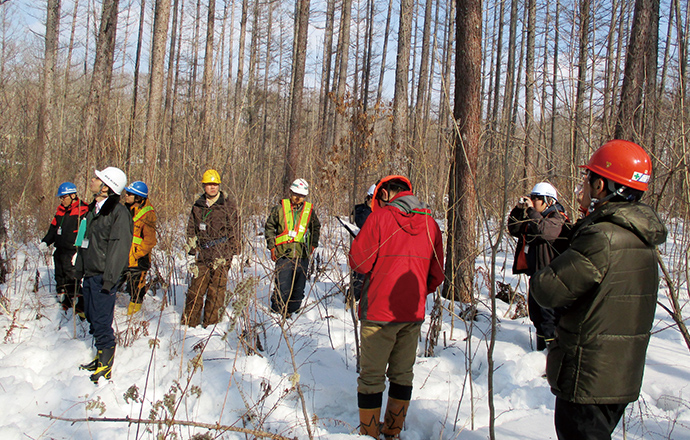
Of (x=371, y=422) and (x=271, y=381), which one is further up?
(x=371, y=422)

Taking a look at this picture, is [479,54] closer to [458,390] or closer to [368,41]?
[458,390]

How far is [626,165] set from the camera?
5.62 ft

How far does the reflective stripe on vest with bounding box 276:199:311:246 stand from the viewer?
5.04 meters

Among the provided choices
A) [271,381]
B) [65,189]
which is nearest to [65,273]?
[65,189]

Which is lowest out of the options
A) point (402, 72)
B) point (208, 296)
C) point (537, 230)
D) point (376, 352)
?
point (208, 296)

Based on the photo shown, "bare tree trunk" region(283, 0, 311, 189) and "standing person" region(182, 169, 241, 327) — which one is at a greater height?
"bare tree trunk" region(283, 0, 311, 189)

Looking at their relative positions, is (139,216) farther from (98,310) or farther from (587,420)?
(587,420)

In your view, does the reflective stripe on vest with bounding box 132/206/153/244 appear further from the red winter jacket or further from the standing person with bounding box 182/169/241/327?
the red winter jacket

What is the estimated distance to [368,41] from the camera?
2367 centimetres

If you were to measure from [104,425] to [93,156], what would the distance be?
4393 millimetres

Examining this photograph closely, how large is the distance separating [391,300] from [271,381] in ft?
5.03

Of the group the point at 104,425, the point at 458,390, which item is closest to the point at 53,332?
the point at 104,425

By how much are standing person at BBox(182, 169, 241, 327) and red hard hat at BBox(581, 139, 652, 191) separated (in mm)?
3441

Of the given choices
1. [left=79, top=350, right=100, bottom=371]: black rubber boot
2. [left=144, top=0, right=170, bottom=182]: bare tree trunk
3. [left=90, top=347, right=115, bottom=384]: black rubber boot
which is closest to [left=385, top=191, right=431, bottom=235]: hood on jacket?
[left=90, top=347, right=115, bottom=384]: black rubber boot
